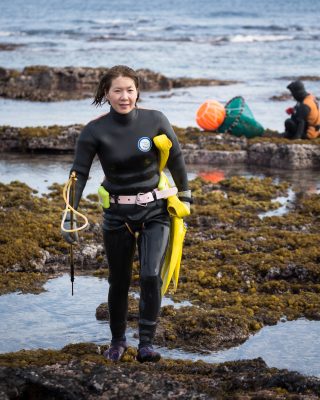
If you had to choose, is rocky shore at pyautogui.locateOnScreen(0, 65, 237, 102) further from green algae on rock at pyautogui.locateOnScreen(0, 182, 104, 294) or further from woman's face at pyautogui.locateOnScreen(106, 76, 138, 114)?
woman's face at pyautogui.locateOnScreen(106, 76, 138, 114)

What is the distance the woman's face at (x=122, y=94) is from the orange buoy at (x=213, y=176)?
8.50 meters

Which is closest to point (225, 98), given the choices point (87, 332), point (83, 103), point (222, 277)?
point (83, 103)

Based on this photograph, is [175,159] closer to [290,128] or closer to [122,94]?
[122,94]

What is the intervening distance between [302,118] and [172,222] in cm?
1103

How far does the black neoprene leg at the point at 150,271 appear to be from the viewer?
21.5ft

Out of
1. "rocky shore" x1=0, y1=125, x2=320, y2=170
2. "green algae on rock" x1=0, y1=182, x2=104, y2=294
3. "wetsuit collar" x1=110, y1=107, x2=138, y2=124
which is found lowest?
"green algae on rock" x1=0, y1=182, x2=104, y2=294

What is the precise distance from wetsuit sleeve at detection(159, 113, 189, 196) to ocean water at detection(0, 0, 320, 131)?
1392cm

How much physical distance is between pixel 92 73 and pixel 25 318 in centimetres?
2260

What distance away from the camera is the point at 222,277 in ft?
31.2

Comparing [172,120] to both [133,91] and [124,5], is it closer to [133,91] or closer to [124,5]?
[133,91]

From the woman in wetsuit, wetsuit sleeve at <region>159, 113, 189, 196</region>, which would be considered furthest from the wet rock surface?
wetsuit sleeve at <region>159, 113, 189, 196</region>

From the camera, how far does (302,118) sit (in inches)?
684

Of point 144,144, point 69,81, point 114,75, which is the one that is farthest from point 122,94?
point 69,81

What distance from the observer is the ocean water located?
2464 cm
